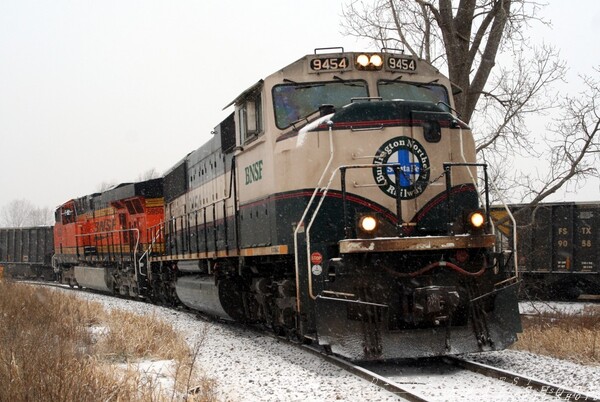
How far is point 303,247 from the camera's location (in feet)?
28.7

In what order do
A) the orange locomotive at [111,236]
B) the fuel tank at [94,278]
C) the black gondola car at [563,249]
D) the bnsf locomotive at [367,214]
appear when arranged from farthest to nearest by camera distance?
the fuel tank at [94,278] → the black gondola car at [563,249] → the orange locomotive at [111,236] → the bnsf locomotive at [367,214]

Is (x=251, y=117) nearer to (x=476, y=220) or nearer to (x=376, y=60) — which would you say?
(x=376, y=60)

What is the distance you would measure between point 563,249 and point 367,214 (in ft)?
49.1

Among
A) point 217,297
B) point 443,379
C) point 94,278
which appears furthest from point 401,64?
point 94,278

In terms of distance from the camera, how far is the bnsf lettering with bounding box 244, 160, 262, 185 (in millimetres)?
10535

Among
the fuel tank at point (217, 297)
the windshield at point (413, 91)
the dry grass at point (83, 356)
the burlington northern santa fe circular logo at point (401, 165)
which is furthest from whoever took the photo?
the fuel tank at point (217, 297)

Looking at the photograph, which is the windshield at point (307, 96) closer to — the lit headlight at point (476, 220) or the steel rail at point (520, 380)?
the lit headlight at point (476, 220)

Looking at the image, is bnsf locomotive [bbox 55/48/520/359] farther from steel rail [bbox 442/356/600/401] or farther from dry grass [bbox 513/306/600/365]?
dry grass [bbox 513/306/600/365]

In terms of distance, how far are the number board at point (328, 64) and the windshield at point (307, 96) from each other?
0.59ft

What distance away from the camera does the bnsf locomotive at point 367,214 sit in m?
8.23

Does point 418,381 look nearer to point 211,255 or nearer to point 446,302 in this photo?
point 446,302

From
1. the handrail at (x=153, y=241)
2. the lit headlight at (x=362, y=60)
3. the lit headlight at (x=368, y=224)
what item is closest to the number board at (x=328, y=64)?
the lit headlight at (x=362, y=60)

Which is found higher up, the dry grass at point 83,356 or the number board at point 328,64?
the number board at point 328,64

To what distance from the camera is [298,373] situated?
26.5ft
